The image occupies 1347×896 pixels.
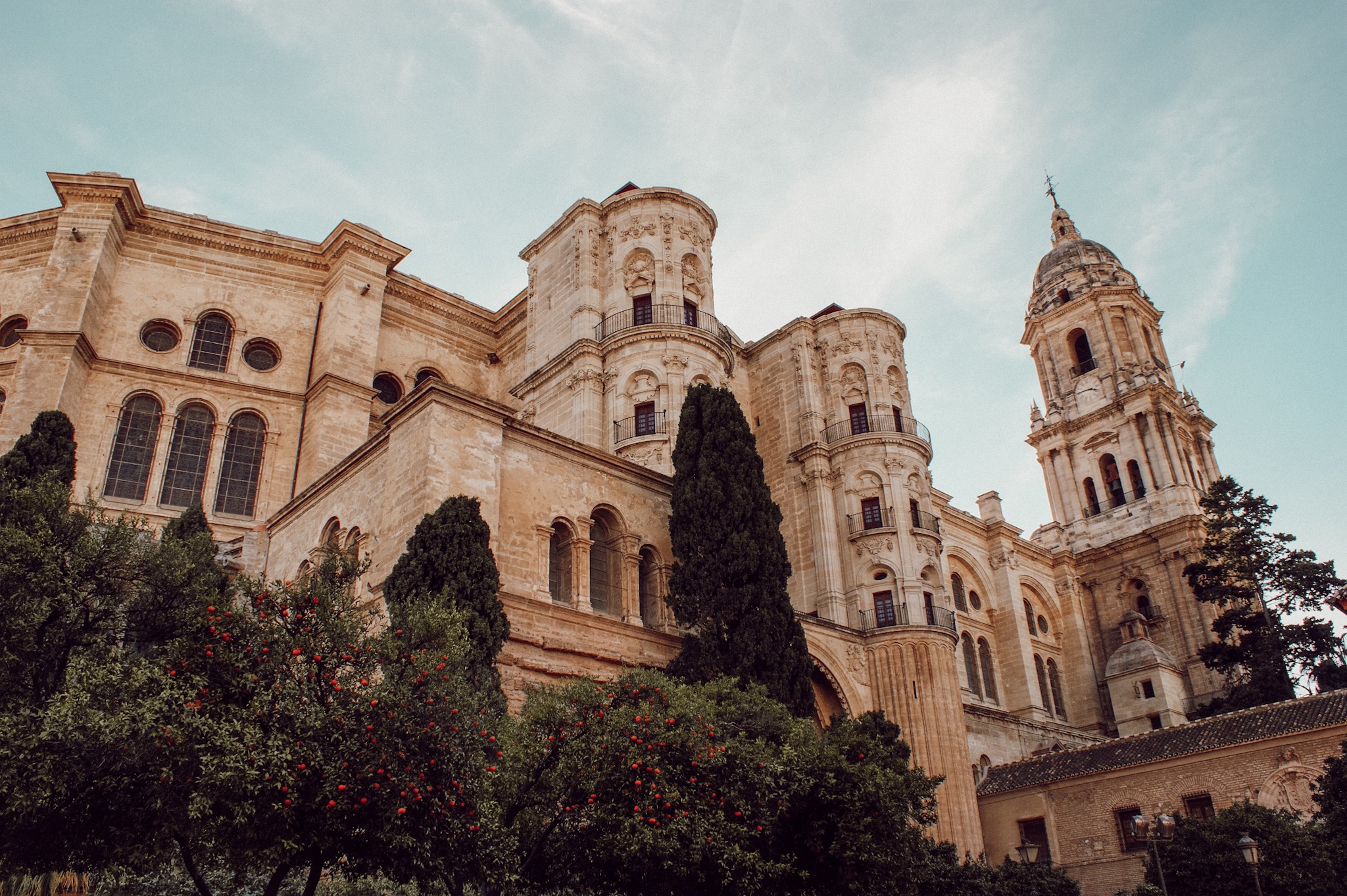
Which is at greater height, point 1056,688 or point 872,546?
point 872,546

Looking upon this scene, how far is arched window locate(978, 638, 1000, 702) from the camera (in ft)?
116

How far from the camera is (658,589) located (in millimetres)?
19375

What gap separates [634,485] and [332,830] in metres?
11.4

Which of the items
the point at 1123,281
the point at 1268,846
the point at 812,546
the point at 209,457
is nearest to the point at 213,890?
the point at 209,457

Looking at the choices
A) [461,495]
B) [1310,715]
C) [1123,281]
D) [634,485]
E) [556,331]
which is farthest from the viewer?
[1123,281]

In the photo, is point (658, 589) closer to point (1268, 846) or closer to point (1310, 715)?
point (1268, 846)

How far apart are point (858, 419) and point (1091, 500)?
854 inches

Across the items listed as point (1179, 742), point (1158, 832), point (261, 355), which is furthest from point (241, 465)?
point (1179, 742)

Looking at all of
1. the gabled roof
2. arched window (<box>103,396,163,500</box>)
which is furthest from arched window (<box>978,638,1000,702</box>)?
arched window (<box>103,396,163,500</box>)

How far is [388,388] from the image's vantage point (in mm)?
27766

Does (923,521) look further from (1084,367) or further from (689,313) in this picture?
(1084,367)

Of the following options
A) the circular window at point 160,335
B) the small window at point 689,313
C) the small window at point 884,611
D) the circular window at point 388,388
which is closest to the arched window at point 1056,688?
the small window at point 884,611

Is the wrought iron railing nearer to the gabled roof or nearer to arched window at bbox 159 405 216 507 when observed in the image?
arched window at bbox 159 405 216 507

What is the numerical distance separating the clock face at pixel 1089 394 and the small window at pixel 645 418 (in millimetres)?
28519
